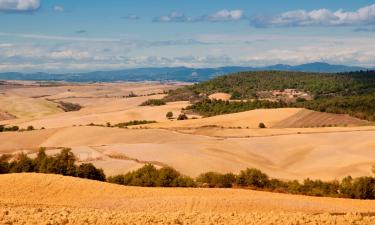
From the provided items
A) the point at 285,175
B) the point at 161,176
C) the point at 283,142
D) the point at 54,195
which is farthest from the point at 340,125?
the point at 54,195

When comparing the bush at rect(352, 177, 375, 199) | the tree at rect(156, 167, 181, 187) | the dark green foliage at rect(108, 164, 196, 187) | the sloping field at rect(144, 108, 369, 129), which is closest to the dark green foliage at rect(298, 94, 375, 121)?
the sloping field at rect(144, 108, 369, 129)

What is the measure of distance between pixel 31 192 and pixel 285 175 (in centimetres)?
4076

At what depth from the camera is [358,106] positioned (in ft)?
558

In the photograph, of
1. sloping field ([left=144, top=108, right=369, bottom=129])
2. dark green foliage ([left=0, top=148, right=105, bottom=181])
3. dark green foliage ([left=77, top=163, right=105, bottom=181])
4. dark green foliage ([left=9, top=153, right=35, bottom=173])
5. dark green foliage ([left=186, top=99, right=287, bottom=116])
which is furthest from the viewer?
dark green foliage ([left=186, top=99, right=287, bottom=116])

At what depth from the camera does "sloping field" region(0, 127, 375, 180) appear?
76.5 m

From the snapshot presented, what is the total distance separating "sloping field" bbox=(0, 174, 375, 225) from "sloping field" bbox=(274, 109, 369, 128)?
8536cm

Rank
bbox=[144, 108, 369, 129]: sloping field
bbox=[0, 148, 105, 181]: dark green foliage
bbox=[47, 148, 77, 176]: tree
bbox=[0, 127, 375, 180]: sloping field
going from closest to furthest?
bbox=[0, 148, 105, 181]: dark green foliage < bbox=[47, 148, 77, 176]: tree < bbox=[0, 127, 375, 180]: sloping field < bbox=[144, 108, 369, 129]: sloping field

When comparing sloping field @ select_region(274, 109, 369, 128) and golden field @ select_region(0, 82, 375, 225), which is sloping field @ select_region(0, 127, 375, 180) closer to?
golden field @ select_region(0, 82, 375, 225)

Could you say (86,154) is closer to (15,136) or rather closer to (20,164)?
(20,164)

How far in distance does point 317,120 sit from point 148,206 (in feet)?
335

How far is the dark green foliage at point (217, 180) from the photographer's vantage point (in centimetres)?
5512

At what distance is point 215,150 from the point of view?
89375mm

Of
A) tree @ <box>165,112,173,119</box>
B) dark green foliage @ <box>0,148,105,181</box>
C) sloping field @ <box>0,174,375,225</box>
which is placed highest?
sloping field @ <box>0,174,375,225</box>

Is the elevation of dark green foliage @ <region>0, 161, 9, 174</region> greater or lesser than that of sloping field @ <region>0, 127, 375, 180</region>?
greater
